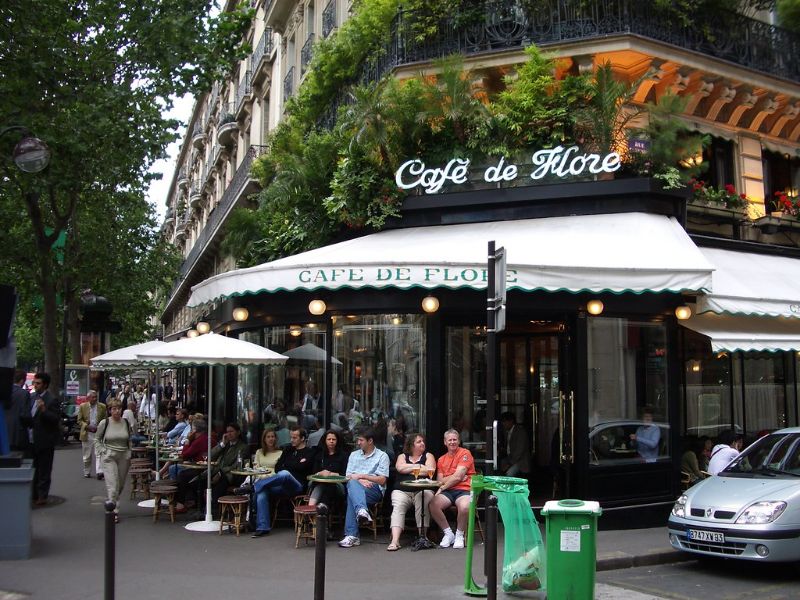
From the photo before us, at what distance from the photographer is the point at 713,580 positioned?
8609mm

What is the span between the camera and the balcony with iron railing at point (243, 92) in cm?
3030

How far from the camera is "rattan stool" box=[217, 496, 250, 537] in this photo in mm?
10719

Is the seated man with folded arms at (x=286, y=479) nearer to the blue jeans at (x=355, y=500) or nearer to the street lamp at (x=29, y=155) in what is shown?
the blue jeans at (x=355, y=500)

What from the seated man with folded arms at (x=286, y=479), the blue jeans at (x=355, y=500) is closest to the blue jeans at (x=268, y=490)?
the seated man with folded arms at (x=286, y=479)

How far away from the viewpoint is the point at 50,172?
1652 cm

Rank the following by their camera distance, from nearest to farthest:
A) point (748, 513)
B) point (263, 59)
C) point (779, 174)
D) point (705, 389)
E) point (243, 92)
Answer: point (748, 513)
point (705, 389)
point (779, 174)
point (263, 59)
point (243, 92)

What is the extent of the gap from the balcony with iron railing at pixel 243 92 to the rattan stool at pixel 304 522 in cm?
2258

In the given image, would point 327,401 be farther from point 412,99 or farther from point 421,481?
point 412,99

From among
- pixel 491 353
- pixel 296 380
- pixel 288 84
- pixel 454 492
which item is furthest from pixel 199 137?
pixel 491 353

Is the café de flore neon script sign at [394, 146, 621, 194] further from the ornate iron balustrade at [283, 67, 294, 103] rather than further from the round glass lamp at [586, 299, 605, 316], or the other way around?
the ornate iron balustrade at [283, 67, 294, 103]

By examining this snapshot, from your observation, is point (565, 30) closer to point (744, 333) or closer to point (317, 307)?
point (744, 333)

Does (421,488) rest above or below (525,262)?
below

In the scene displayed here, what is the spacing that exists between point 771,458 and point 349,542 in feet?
16.7

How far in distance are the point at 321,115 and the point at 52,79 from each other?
5308mm
